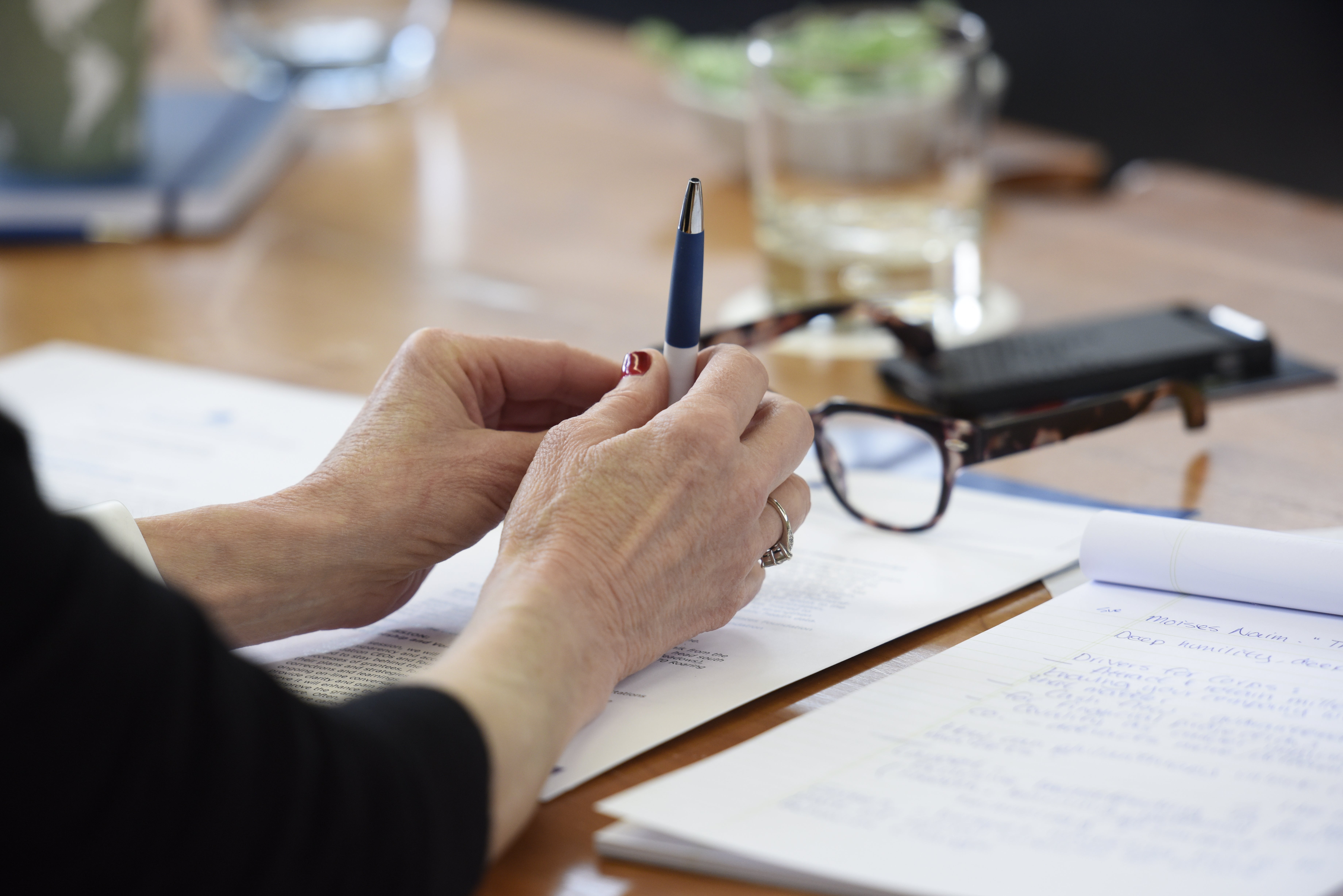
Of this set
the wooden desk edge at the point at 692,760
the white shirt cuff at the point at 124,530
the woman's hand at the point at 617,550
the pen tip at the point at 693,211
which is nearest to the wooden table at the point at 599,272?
the wooden desk edge at the point at 692,760

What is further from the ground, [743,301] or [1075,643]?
[743,301]

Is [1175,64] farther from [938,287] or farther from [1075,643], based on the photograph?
[1075,643]

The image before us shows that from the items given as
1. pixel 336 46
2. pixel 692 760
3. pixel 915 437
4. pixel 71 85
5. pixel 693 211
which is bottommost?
pixel 692 760

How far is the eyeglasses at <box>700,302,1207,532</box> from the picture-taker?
0.75 m

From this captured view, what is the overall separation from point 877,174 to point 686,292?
23.2 inches

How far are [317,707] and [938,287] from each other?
0.80 metres

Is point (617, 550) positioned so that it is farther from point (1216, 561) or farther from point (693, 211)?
point (1216, 561)

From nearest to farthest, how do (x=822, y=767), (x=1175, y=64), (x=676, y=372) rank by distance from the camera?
1. (x=822, y=767)
2. (x=676, y=372)
3. (x=1175, y=64)

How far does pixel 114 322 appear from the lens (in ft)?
3.79

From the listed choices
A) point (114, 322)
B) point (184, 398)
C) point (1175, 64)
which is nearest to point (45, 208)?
point (114, 322)

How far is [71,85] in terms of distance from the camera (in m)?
1.33

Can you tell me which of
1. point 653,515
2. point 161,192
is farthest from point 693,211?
point 161,192

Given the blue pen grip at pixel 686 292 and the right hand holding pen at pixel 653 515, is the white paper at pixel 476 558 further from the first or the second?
the blue pen grip at pixel 686 292

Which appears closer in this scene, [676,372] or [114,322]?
[676,372]
